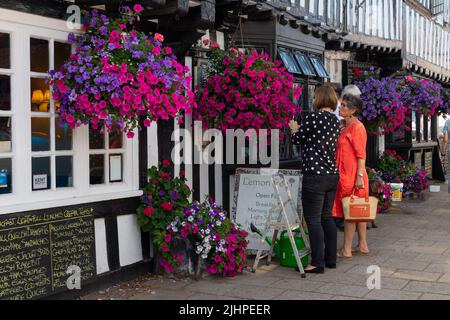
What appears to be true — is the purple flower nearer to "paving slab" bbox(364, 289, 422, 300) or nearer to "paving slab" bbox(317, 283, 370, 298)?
"paving slab" bbox(317, 283, 370, 298)

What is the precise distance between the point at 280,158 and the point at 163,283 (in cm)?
295

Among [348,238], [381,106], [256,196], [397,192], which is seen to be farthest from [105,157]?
[397,192]

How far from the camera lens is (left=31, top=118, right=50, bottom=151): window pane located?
5.21 meters

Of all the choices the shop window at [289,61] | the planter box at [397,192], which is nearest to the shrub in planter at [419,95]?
the planter box at [397,192]

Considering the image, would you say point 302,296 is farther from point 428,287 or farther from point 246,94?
point 246,94

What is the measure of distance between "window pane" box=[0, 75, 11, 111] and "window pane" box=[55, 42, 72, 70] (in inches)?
20.5

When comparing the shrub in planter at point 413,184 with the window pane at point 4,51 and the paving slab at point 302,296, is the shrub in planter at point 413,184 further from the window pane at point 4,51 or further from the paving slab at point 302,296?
the window pane at point 4,51

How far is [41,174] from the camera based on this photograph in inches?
208

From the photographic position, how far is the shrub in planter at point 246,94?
21.0ft

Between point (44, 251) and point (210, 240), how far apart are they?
1657 millimetres

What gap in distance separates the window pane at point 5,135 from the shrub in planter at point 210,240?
1.82m

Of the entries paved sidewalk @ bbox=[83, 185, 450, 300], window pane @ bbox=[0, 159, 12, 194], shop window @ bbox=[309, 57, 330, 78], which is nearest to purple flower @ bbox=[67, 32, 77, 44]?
window pane @ bbox=[0, 159, 12, 194]

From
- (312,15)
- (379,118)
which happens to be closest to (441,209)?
(379,118)

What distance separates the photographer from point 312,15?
10000 millimetres
